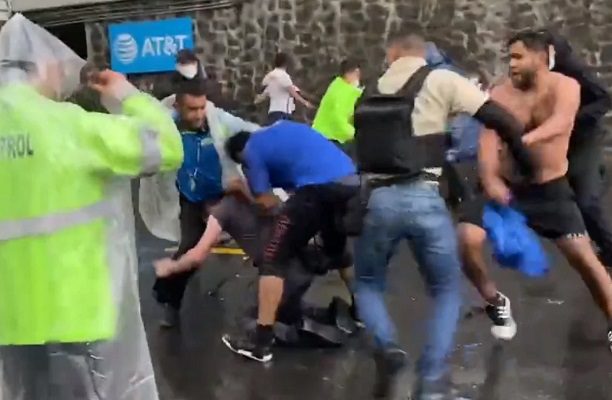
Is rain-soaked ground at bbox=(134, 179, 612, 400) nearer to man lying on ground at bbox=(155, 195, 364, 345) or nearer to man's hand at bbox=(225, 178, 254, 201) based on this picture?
man lying on ground at bbox=(155, 195, 364, 345)

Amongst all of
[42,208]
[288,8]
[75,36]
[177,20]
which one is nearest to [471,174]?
[42,208]

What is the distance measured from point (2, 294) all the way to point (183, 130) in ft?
10.1

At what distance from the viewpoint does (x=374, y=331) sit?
500 cm

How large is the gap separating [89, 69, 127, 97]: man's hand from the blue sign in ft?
54.1

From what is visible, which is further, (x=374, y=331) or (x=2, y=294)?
(x=374, y=331)

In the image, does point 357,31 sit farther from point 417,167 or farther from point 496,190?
point 417,167

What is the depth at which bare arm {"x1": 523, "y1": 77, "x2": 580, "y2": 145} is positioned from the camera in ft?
18.1

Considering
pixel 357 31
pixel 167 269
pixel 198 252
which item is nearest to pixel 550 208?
pixel 198 252

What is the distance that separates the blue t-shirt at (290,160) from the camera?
18.7ft

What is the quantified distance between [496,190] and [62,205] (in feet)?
9.22

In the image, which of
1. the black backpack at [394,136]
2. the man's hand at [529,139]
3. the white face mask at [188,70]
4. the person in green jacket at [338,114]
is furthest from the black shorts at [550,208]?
the person in green jacket at [338,114]

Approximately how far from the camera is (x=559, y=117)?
218 inches

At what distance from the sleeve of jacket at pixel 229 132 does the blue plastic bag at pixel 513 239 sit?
162 cm

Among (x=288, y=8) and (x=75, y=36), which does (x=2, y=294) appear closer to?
(x=288, y=8)
